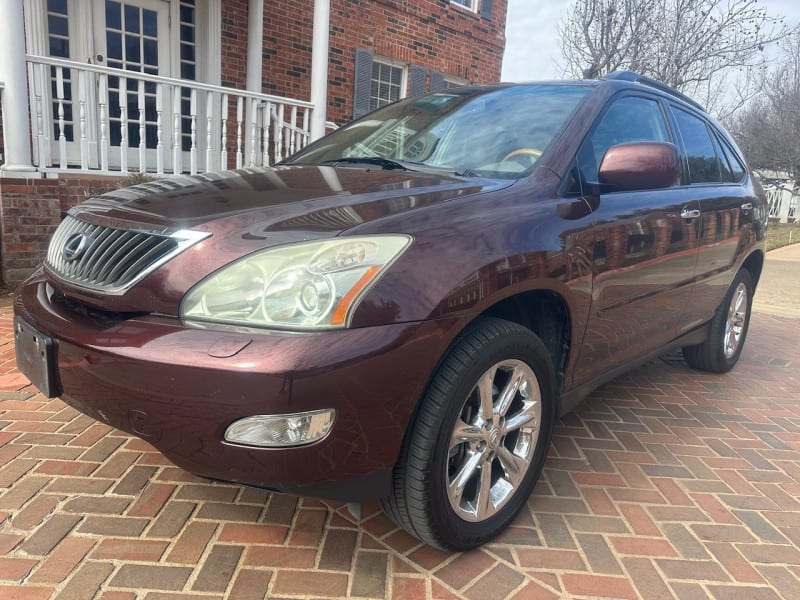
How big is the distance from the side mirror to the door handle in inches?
27.0

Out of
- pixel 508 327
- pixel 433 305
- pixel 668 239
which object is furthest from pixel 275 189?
pixel 668 239

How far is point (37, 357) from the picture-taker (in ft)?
6.51

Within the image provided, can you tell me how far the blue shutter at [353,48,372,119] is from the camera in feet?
32.2

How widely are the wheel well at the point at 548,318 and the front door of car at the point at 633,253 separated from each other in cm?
13

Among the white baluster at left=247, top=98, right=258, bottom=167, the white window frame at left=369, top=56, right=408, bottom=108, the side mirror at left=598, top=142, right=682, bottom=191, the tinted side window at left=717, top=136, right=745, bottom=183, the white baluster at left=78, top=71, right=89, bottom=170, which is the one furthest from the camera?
the white window frame at left=369, top=56, right=408, bottom=108

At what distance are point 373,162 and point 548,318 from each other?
3.39 ft

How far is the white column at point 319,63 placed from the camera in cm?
783

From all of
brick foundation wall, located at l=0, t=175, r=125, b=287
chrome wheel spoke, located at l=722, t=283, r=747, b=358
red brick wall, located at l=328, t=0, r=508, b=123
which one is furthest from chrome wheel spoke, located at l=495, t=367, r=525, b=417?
red brick wall, located at l=328, t=0, r=508, b=123

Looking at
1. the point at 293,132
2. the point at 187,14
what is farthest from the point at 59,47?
the point at 293,132

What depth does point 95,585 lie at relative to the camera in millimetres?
1856

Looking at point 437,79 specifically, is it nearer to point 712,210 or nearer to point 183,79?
point 183,79

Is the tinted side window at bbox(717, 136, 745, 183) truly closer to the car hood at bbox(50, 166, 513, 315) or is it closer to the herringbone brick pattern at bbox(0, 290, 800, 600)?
the herringbone brick pattern at bbox(0, 290, 800, 600)

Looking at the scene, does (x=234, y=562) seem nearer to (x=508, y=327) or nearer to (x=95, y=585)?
(x=95, y=585)

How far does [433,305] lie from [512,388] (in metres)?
0.59
